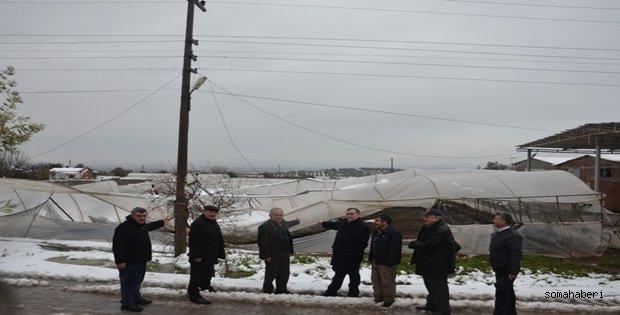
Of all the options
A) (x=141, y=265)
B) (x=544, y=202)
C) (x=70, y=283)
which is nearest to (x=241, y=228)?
(x=70, y=283)

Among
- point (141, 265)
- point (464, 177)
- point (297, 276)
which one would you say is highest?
point (464, 177)

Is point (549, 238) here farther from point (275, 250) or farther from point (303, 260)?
point (275, 250)

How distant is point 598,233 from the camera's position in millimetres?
12727

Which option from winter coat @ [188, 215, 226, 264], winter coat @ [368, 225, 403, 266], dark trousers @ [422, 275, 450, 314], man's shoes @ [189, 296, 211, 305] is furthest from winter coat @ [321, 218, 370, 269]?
man's shoes @ [189, 296, 211, 305]

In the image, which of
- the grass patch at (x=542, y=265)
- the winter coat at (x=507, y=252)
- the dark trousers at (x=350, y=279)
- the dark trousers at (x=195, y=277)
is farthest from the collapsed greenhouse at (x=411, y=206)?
the winter coat at (x=507, y=252)

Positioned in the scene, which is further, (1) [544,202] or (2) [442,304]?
(1) [544,202]

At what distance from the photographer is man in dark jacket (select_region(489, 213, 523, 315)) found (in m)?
5.55

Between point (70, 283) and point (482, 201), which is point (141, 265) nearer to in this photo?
point (70, 283)

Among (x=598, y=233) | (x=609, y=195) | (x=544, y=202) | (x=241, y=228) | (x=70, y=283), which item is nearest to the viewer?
(x=70, y=283)

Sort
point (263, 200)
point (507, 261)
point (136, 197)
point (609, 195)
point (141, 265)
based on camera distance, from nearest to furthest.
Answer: point (507, 261) → point (141, 265) → point (136, 197) → point (263, 200) → point (609, 195)

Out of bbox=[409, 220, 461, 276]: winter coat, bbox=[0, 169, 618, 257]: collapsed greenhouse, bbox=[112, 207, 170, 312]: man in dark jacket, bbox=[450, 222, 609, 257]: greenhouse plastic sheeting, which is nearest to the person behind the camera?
bbox=[409, 220, 461, 276]: winter coat

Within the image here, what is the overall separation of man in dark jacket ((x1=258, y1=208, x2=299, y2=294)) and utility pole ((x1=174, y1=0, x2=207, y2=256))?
351 cm

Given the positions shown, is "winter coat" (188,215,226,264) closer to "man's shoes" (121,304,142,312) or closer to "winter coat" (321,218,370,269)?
"man's shoes" (121,304,142,312)

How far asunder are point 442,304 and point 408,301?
794mm
